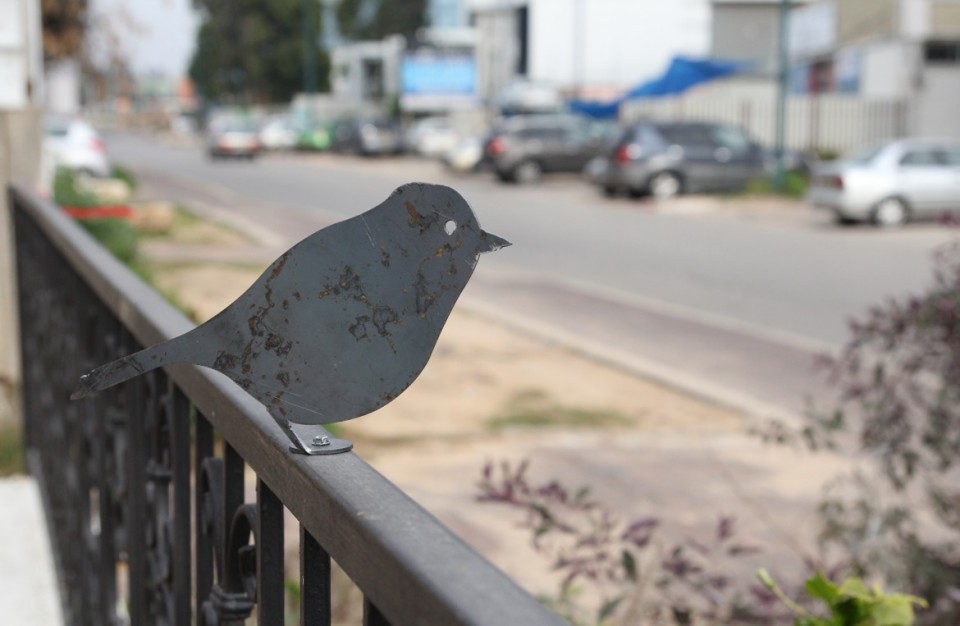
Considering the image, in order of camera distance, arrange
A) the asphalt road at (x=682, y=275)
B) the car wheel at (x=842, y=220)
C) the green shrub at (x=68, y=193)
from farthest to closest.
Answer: the car wheel at (x=842, y=220), the asphalt road at (x=682, y=275), the green shrub at (x=68, y=193)

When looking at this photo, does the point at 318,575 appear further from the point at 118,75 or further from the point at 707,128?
the point at 707,128

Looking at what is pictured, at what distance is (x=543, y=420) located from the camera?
7.05 meters

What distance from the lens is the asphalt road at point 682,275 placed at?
933 centimetres

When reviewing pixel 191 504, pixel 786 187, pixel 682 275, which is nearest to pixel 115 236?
pixel 682 275

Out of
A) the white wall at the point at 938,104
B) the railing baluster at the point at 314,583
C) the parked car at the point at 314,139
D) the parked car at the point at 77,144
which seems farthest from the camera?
the parked car at the point at 314,139

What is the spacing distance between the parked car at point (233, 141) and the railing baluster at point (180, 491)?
46406 millimetres

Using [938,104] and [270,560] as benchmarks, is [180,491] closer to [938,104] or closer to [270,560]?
[270,560]

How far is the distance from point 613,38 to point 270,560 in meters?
64.5

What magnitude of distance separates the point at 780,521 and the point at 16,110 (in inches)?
149

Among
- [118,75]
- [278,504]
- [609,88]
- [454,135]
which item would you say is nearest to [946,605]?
[278,504]

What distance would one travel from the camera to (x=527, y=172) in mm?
33031

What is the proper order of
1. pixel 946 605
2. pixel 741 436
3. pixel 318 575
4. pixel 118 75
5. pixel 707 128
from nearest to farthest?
pixel 318 575 → pixel 946 605 → pixel 741 436 → pixel 118 75 → pixel 707 128

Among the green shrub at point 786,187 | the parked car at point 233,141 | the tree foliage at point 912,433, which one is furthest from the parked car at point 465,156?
the tree foliage at point 912,433

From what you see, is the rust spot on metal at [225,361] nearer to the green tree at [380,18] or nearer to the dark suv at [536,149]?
the dark suv at [536,149]
